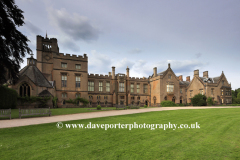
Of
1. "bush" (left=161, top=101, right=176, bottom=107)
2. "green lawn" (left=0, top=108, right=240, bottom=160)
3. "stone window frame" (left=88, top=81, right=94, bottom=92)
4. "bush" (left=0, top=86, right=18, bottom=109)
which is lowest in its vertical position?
"bush" (left=161, top=101, right=176, bottom=107)

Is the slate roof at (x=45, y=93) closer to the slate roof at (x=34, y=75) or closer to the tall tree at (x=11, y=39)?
the slate roof at (x=34, y=75)

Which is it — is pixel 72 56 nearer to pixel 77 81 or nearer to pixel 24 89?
pixel 77 81

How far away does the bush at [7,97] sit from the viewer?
19906 millimetres

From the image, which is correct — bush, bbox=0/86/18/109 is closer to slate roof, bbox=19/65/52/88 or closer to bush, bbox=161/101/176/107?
slate roof, bbox=19/65/52/88

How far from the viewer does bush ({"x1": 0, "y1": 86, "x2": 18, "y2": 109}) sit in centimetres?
1991

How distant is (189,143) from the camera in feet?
17.5

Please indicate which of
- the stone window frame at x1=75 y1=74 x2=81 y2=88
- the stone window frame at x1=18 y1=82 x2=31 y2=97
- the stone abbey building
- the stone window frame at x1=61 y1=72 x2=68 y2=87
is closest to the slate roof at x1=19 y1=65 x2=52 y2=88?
the stone abbey building

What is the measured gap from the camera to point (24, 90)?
2381 cm

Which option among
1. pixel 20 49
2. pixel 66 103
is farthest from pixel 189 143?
pixel 66 103

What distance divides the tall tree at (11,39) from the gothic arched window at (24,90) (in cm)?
1499

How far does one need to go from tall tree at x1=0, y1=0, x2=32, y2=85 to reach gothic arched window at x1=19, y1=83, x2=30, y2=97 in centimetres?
1499

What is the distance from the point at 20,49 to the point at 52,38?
27.0 metres

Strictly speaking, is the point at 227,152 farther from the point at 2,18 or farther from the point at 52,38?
the point at 52,38

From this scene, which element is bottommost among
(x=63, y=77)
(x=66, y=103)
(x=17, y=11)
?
(x=66, y=103)
